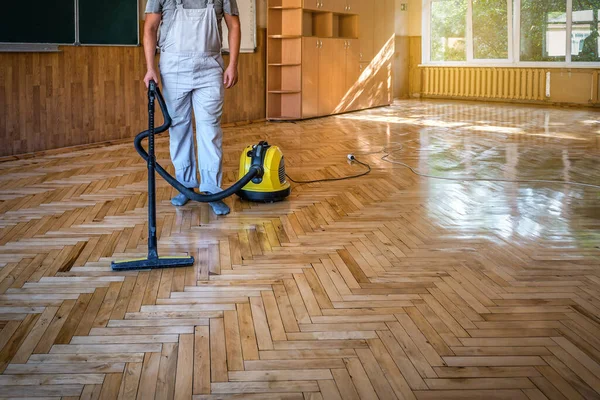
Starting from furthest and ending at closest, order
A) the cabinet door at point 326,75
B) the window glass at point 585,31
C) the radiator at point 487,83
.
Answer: the radiator at point 487,83 < the window glass at point 585,31 < the cabinet door at point 326,75

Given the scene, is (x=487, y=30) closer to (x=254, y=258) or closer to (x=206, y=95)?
(x=206, y=95)

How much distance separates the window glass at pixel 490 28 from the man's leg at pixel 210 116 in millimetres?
10271

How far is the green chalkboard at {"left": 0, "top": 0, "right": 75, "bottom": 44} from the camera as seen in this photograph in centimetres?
575

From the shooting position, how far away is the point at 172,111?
13.2 ft

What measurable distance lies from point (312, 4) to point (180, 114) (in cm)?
585

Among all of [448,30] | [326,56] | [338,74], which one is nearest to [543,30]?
[448,30]

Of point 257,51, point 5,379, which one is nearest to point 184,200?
point 5,379

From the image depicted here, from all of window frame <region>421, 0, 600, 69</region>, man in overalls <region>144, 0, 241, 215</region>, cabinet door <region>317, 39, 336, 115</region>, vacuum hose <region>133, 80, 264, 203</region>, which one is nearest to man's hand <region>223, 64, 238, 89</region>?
man in overalls <region>144, 0, 241, 215</region>

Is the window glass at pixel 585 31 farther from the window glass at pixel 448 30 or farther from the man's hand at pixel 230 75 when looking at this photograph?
the man's hand at pixel 230 75

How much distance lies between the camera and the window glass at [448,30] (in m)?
13.5

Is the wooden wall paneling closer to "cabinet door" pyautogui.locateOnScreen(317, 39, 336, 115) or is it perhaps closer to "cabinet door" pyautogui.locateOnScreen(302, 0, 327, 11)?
"cabinet door" pyautogui.locateOnScreen(302, 0, 327, 11)

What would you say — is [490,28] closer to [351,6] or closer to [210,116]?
[351,6]

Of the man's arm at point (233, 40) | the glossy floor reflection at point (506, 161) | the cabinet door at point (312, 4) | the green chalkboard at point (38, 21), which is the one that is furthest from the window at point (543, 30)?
the man's arm at point (233, 40)

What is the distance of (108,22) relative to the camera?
6730 millimetres
